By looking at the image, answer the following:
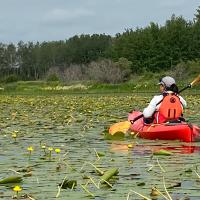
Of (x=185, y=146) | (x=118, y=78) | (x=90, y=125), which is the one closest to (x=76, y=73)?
(x=118, y=78)

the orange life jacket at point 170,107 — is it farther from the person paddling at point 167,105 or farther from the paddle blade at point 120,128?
the paddle blade at point 120,128

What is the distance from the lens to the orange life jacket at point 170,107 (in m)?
12.8

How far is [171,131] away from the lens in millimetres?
12414

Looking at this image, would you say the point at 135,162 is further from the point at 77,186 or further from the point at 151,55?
the point at 151,55

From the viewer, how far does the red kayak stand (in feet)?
40.1

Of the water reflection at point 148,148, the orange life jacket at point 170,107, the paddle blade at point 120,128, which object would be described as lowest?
the water reflection at point 148,148

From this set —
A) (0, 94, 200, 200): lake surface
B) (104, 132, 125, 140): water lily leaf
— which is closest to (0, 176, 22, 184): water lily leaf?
(0, 94, 200, 200): lake surface

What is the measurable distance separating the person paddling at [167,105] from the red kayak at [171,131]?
0.74ft

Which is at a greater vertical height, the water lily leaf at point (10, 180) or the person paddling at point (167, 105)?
the person paddling at point (167, 105)

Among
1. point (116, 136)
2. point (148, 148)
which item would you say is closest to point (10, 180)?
point (148, 148)

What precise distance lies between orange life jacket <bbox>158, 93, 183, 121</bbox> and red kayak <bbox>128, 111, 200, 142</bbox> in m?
0.22

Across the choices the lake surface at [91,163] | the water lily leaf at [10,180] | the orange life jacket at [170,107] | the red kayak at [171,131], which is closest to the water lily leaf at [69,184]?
the lake surface at [91,163]

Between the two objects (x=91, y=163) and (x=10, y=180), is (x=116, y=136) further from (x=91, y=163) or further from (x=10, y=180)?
(x=10, y=180)

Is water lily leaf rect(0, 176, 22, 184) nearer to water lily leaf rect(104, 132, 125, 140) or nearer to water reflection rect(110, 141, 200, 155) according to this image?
water reflection rect(110, 141, 200, 155)
